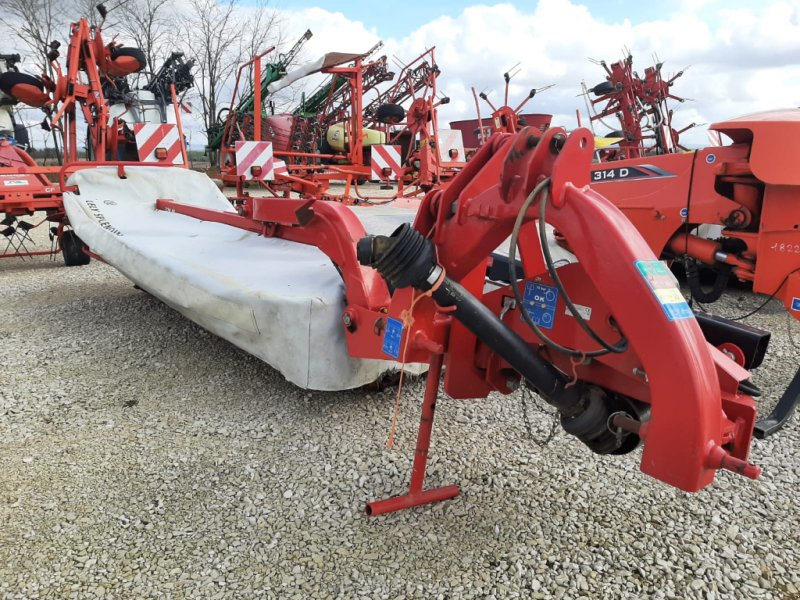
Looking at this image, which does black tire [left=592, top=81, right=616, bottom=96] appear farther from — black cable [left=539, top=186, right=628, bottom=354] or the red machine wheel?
black cable [left=539, top=186, right=628, bottom=354]

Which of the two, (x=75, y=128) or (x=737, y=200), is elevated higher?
(x=75, y=128)

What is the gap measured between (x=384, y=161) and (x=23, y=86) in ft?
14.7

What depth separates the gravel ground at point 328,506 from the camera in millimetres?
1789

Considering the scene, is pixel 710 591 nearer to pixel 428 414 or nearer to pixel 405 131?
pixel 428 414

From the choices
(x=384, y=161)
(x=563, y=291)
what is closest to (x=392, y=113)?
(x=384, y=161)

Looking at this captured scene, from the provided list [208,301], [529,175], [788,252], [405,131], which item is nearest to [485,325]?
[529,175]

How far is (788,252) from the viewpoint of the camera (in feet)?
9.59

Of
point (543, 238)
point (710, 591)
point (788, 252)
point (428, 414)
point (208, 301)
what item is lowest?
point (710, 591)

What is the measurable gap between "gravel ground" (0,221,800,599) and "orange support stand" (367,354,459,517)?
4cm

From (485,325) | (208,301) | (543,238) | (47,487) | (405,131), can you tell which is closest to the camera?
(543,238)

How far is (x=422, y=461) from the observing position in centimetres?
209

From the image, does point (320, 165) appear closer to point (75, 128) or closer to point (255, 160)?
point (255, 160)

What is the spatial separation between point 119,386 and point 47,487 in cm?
98

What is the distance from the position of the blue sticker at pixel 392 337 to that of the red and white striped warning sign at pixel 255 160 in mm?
5681
